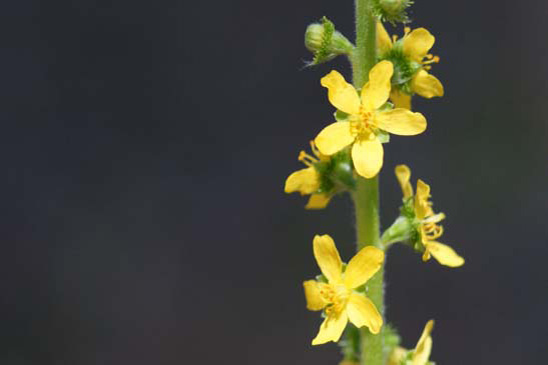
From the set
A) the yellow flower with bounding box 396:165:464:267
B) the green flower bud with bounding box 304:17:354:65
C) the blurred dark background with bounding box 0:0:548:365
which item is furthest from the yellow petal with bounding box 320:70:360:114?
the blurred dark background with bounding box 0:0:548:365

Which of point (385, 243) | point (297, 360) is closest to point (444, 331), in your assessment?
point (297, 360)

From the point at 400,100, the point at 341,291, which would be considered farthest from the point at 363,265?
the point at 400,100

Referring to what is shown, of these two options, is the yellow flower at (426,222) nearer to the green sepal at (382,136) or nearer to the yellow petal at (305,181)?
the green sepal at (382,136)

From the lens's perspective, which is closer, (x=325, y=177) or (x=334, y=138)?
(x=334, y=138)

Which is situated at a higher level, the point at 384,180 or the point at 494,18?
the point at 494,18

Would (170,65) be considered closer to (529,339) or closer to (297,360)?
(297,360)

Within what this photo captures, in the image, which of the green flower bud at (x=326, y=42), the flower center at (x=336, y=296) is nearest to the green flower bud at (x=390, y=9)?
the green flower bud at (x=326, y=42)

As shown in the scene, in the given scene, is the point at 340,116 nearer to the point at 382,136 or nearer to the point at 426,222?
the point at 382,136
